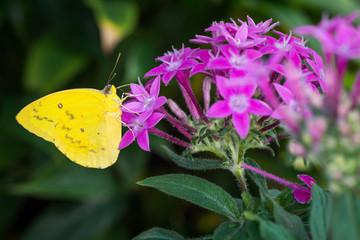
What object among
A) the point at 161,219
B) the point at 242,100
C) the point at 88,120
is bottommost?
the point at 161,219

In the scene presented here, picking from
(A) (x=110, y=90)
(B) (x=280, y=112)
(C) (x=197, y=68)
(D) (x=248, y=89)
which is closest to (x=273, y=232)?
(B) (x=280, y=112)

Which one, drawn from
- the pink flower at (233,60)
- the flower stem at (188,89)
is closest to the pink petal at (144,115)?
the flower stem at (188,89)

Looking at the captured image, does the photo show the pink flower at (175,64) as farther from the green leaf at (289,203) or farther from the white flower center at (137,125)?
the green leaf at (289,203)

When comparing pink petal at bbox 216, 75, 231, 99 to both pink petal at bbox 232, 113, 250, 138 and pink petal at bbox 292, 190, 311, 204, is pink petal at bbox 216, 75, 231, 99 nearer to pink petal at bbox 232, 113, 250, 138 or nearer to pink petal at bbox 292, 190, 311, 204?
Answer: pink petal at bbox 232, 113, 250, 138

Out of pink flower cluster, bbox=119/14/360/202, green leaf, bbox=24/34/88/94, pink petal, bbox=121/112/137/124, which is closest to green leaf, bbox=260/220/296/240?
pink flower cluster, bbox=119/14/360/202

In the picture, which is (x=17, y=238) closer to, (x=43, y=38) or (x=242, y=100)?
(x=43, y=38)

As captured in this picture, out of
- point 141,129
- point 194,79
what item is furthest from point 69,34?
point 141,129

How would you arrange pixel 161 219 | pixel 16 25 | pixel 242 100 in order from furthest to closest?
pixel 16 25, pixel 161 219, pixel 242 100
